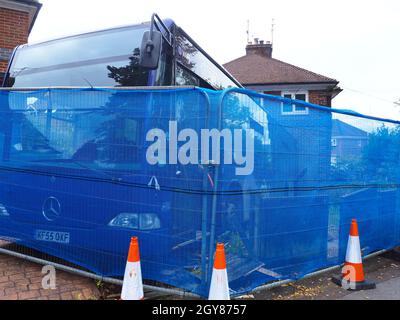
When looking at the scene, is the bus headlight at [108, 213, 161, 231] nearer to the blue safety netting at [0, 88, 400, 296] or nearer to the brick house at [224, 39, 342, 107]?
the blue safety netting at [0, 88, 400, 296]

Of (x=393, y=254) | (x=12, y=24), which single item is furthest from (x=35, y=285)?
(x=12, y=24)

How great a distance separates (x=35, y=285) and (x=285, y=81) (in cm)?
1763

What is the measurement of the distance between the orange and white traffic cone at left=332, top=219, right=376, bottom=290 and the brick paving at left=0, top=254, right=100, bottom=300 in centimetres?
277

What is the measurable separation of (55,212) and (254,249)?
2268mm

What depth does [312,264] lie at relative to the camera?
379 centimetres

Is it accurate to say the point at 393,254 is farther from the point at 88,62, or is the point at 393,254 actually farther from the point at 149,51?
the point at 88,62

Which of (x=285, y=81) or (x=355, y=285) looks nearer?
(x=355, y=285)

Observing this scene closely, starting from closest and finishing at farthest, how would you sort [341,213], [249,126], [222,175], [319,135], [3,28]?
[222,175] → [249,126] → [319,135] → [341,213] → [3,28]

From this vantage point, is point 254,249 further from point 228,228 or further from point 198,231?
point 198,231

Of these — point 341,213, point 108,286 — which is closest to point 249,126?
point 341,213

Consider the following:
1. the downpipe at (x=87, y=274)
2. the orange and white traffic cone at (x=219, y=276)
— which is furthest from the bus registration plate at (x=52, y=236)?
the orange and white traffic cone at (x=219, y=276)

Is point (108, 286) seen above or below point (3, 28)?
below

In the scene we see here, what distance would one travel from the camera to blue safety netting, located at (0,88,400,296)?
301 centimetres

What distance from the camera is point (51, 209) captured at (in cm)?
362
